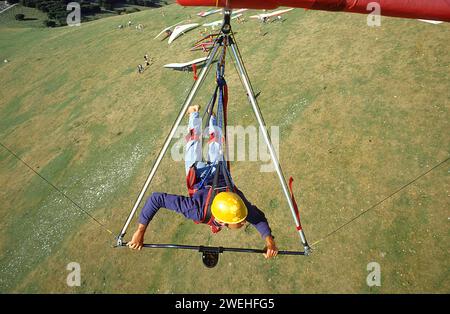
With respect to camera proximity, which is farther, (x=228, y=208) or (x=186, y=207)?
(x=186, y=207)

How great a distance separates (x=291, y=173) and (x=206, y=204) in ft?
19.1

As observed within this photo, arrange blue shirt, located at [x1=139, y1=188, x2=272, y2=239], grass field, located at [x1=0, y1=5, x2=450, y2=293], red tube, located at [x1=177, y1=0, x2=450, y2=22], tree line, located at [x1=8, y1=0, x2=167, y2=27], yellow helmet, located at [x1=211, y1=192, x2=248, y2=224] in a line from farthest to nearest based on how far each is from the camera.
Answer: tree line, located at [x1=8, y1=0, x2=167, y2=27]
grass field, located at [x1=0, y1=5, x2=450, y2=293]
blue shirt, located at [x1=139, y1=188, x2=272, y2=239]
yellow helmet, located at [x1=211, y1=192, x2=248, y2=224]
red tube, located at [x1=177, y1=0, x2=450, y2=22]

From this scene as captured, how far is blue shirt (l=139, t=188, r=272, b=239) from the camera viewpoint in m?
6.47

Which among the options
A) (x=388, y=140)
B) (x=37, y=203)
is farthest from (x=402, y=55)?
(x=37, y=203)

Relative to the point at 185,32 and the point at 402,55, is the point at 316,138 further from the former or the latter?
the point at 185,32

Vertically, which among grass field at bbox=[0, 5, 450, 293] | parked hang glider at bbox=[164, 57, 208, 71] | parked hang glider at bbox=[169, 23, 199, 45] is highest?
parked hang glider at bbox=[169, 23, 199, 45]

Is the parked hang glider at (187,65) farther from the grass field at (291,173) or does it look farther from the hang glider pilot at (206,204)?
the hang glider pilot at (206,204)

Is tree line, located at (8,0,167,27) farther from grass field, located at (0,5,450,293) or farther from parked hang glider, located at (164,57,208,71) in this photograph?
parked hang glider, located at (164,57,208,71)

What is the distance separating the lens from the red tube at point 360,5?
3355 millimetres

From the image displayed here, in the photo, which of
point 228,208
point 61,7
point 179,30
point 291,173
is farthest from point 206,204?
point 61,7

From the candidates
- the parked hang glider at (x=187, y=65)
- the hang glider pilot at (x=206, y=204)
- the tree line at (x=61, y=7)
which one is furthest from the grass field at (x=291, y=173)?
the tree line at (x=61, y=7)

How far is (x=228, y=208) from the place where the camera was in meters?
6.34

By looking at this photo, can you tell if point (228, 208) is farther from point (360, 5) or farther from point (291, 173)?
point (291, 173)

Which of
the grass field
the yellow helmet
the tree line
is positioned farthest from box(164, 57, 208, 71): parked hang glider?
the tree line
